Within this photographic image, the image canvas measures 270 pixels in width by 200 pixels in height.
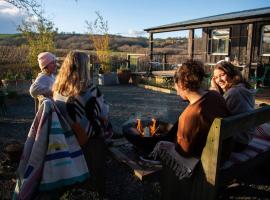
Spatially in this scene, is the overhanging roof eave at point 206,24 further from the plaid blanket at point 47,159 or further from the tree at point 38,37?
the plaid blanket at point 47,159

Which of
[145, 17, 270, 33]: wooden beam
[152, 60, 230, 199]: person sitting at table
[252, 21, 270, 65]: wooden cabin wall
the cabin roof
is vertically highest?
the cabin roof

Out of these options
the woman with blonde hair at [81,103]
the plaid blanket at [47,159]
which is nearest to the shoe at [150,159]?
the woman with blonde hair at [81,103]

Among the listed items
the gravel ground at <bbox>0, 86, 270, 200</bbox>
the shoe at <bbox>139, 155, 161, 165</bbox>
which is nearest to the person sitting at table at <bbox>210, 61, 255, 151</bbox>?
the gravel ground at <bbox>0, 86, 270, 200</bbox>

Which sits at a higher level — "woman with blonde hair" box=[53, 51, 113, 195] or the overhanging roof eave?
the overhanging roof eave

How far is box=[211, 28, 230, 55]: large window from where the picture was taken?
15.1 meters

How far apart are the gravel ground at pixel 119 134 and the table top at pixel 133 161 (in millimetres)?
123

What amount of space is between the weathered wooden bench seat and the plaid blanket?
0.94 meters

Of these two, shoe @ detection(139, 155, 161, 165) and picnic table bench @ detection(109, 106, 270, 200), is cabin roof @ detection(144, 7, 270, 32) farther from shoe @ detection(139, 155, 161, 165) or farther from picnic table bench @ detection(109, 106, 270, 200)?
shoe @ detection(139, 155, 161, 165)

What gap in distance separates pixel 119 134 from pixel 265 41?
11512 mm

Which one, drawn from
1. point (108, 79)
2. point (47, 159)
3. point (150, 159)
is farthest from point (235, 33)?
point (47, 159)

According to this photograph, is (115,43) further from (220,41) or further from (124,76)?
(124,76)

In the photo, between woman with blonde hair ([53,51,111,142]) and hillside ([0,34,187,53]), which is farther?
hillside ([0,34,187,53])

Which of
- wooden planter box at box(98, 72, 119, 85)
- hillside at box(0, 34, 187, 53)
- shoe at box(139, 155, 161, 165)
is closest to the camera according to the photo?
shoe at box(139, 155, 161, 165)

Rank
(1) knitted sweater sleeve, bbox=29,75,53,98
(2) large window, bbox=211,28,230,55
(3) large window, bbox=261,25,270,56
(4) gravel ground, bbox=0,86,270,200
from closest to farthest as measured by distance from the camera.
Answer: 1. (4) gravel ground, bbox=0,86,270,200
2. (1) knitted sweater sleeve, bbox=29,75,53,98
3. (3) large window, bbox=261,25,270,56
4. (2) large window, bbox=211,28,230,55
